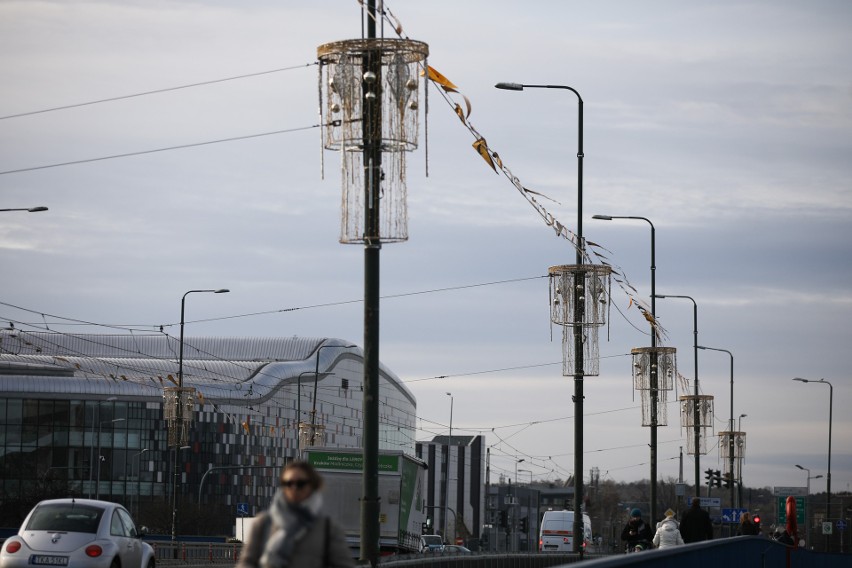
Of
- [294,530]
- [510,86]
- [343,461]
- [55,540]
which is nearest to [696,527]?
[510,86]

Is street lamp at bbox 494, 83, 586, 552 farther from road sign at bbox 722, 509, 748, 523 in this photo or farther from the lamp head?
road sign at bbox 722, 509, 748, 523

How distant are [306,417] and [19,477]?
34000mm

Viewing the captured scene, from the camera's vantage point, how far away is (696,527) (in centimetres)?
2859

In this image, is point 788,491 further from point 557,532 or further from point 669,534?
point 669,534

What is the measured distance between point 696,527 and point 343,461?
38.7 feet

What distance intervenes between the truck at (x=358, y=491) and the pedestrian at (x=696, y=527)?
396 inches

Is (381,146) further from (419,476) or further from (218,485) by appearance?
(218,485)

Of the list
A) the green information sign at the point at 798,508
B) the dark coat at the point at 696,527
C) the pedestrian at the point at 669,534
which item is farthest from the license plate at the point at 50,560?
the green information sign at the point at 798,508

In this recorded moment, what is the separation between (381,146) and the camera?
53.8 feet

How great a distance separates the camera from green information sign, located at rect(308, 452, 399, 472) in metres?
37.4

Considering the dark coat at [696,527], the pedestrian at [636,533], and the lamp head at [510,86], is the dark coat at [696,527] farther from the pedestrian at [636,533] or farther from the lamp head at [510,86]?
the lamp head at [510,86]

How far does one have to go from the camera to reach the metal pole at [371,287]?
1550 cm

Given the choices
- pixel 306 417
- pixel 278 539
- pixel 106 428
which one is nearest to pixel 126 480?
pixel 106 428

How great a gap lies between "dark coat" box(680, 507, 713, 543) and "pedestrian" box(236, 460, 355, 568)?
69.8ft
